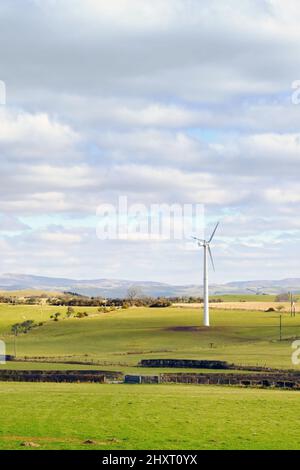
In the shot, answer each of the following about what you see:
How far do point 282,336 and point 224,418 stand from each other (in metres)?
78.8

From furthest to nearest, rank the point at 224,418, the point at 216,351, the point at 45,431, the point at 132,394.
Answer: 1. the point at 216,351
2. the point at 132,394
3. the point at 224,418
4. the point at 45,431

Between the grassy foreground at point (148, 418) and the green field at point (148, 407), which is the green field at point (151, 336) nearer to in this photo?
the green field at point (148, 407)

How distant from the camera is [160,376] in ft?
222

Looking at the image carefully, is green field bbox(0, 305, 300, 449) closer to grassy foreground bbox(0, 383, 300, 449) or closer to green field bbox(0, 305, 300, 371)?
grassy foreground bbox(0, 383, 300, 449)

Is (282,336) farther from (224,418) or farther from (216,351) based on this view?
(224,418)

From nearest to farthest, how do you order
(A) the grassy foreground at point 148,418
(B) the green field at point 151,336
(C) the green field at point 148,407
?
(A) the grassy foreground at point 148,418 → (C) the green field at point 148,407 → (B) the green field at point 151,336

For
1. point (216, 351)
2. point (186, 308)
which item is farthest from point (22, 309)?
point (216, 351)

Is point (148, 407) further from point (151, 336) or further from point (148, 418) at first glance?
point (151, 336)

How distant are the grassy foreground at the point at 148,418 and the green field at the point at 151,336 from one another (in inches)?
1173

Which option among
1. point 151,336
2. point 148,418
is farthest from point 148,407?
point 151,336

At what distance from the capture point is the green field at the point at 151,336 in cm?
9731

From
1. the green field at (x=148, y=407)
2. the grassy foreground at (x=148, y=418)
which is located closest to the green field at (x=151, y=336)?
the green field at (x=148, y=407)

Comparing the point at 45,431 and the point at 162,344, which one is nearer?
the point at 45,431

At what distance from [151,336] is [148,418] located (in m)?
83.7
